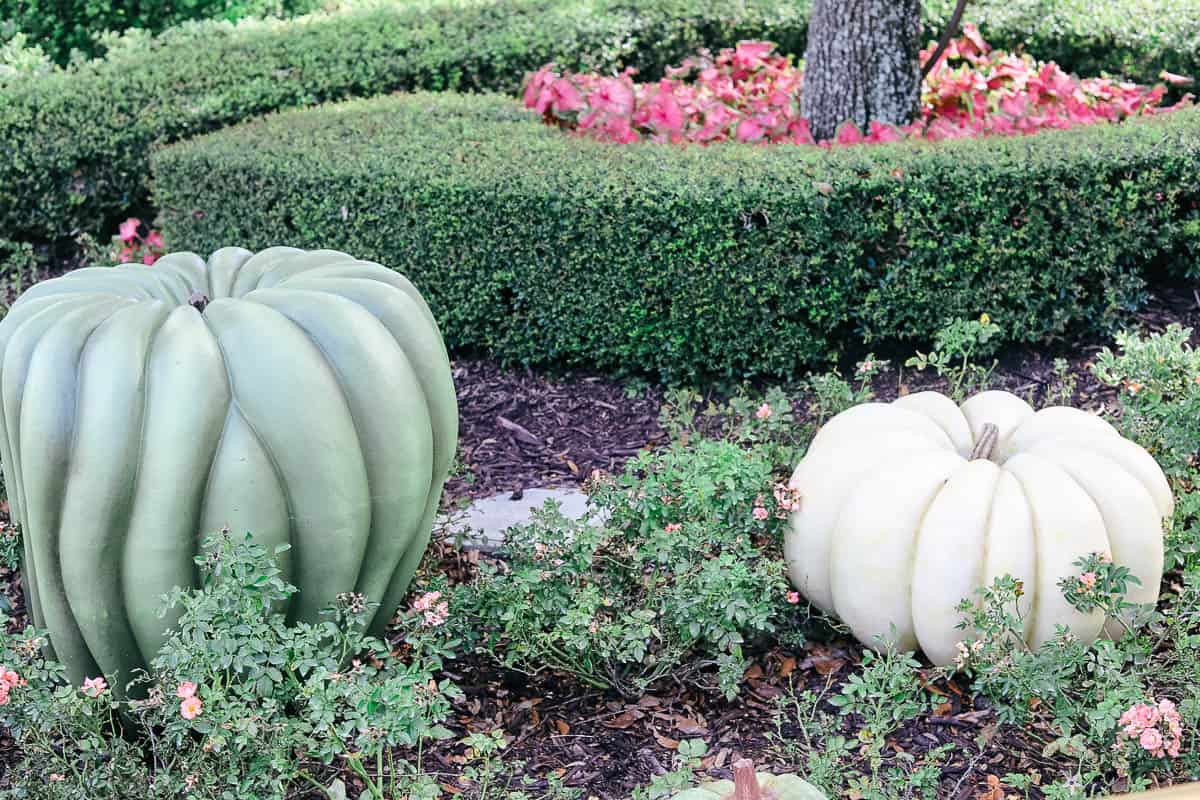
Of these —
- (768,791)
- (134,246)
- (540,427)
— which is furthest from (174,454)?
(134,246)

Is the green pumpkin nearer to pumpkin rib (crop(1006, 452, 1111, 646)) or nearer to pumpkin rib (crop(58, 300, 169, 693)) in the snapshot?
pumpkin rib (crop(58, 300, 169, 693))

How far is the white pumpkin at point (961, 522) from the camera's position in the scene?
3.01m

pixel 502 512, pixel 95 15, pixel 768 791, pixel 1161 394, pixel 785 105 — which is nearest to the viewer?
pixel 768 791

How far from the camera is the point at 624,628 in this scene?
316cm

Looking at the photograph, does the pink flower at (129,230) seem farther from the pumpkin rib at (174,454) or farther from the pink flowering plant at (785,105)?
the pumpkin rib at (174,454)

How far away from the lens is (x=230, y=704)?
2576mm

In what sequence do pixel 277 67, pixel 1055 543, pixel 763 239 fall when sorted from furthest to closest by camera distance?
pixel 277 67 < pixel 763 239 < pixel 1055 543

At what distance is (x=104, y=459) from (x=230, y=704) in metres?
0.56

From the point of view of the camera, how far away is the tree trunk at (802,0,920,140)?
19.9 ft

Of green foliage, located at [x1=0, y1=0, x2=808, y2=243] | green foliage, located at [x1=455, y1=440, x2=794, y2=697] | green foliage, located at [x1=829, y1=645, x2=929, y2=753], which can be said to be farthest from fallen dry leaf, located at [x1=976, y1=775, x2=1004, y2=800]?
green foliage, located at [x1=0, y1=0, x2=808, y2=243]

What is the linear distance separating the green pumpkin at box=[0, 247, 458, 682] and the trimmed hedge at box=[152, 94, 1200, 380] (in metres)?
2.27

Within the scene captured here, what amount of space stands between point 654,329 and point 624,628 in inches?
87.3

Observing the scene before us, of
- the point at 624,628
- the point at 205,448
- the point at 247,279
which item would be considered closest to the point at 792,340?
the point at 624,628

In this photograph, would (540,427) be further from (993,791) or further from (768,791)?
(768,791)
